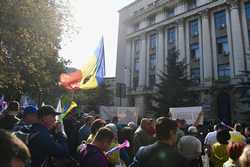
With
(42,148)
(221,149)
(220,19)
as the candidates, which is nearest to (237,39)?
(220,19)

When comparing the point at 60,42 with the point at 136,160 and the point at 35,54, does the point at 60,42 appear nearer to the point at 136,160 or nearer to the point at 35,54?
the point at 35,54

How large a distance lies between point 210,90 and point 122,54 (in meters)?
21.9

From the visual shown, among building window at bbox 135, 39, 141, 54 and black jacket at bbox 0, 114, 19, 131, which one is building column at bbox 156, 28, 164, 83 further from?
black jacket at bbox 0, 114, 19, 131

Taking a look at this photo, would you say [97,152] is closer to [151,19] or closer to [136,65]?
[151,19]

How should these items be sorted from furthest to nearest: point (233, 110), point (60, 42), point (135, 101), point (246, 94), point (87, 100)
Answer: point (87, 100) → point (135, 101) → point (233, 110) → point (246, 94) → point (60, 42)

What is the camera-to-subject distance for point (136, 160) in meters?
3.49

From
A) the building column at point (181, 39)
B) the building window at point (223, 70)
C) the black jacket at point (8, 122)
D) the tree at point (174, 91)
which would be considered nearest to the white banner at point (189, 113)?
the black jacket at point (8, 122)

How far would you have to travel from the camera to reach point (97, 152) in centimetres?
327

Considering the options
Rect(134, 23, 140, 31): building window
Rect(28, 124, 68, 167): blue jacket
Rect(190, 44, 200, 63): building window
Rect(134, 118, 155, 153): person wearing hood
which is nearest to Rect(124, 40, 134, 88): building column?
Rect(134, 23, 140, 31): building window

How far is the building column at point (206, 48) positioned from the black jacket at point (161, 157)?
101 feet

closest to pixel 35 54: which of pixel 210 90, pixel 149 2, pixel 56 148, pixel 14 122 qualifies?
pixel 14 122

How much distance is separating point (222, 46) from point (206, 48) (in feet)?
6.07

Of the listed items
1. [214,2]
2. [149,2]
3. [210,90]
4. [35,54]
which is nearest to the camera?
[35,54]

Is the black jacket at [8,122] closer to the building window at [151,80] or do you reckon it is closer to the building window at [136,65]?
the building window at [151,80]
